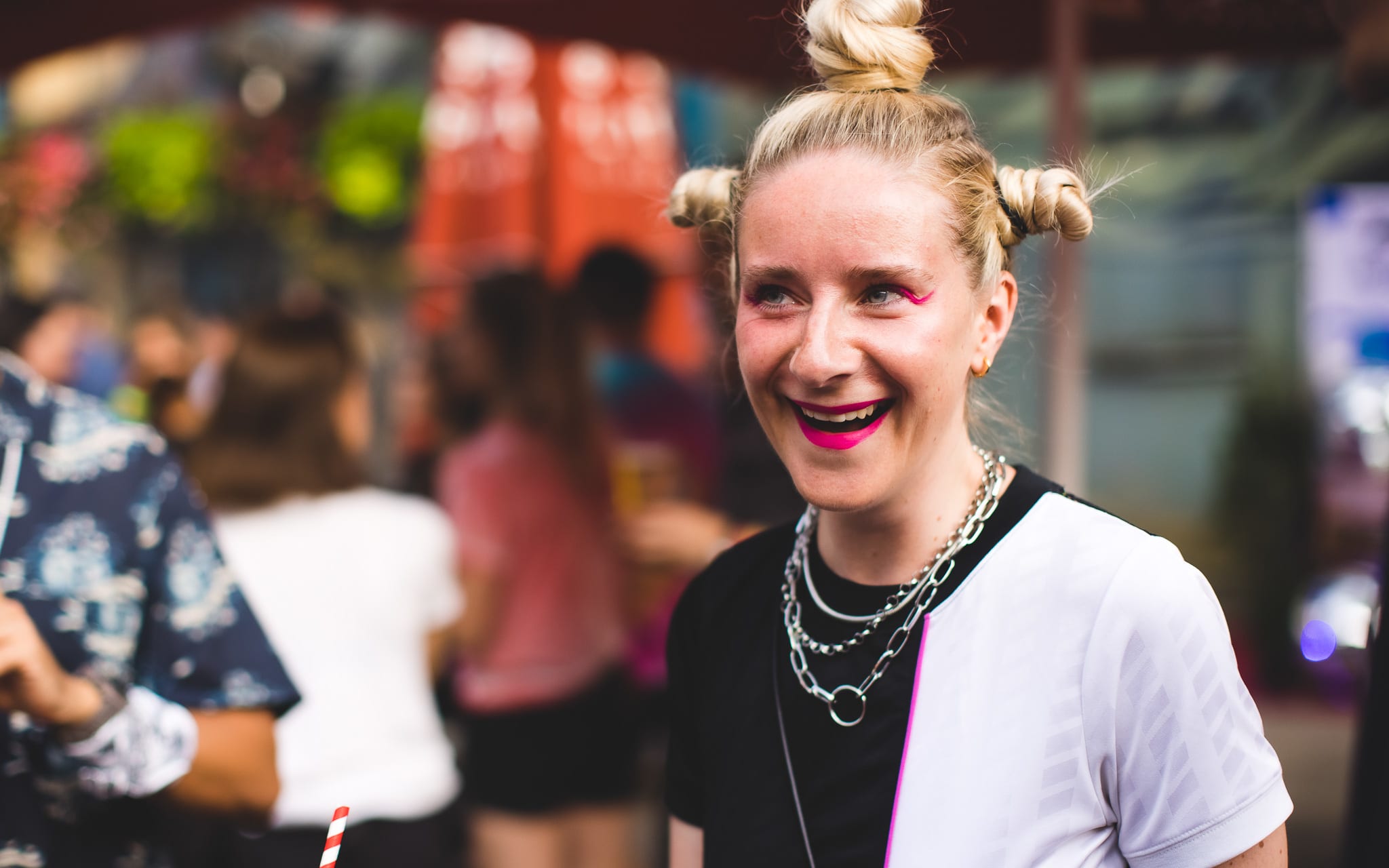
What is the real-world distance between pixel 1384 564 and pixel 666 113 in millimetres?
3555

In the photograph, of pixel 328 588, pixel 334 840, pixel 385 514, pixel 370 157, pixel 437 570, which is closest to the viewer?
pixel 334 840

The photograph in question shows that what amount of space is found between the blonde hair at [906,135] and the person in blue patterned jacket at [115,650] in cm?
95

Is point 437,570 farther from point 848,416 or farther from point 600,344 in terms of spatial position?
point 848,416

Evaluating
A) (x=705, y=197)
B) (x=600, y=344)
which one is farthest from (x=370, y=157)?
(x=705, y=197)

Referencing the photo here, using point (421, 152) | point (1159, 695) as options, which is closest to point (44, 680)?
point (1159, 695)

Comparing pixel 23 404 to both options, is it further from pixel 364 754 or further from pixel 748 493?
pixel 748 493

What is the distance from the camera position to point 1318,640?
4.04 meters

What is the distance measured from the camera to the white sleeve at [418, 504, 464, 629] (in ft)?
9.36

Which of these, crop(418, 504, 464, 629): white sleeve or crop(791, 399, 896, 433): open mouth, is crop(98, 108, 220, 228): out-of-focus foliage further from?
crop(791, 399, 896, 433): open mouth

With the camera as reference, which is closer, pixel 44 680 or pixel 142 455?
pixel 44 680

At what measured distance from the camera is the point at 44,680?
4.64 feet

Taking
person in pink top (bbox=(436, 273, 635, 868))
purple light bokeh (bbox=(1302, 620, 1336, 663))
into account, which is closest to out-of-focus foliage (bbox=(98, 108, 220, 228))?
person in pink top (bbox=(436, 273, 635, 868))

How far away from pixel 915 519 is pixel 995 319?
24cm

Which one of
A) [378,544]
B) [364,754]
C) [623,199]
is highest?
[623,199]
